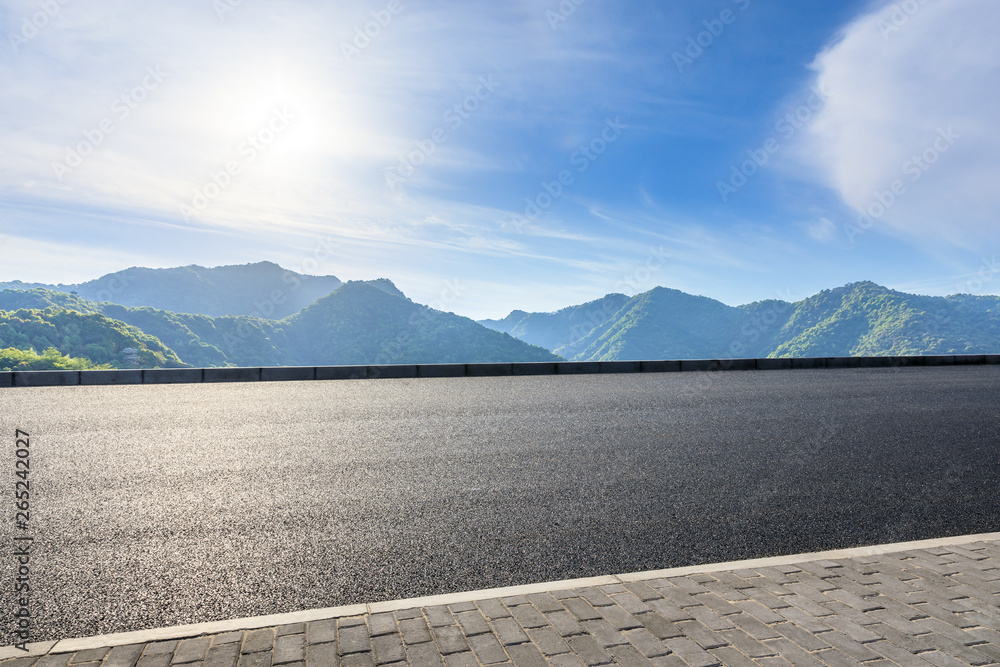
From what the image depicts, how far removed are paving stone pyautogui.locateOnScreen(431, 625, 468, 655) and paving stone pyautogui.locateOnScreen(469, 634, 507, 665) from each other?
44mm

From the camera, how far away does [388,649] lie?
262 cm

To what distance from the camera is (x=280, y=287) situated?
16950cm

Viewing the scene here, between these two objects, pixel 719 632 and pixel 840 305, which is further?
pixel 840 305

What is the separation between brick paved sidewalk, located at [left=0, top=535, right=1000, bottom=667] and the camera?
8.43ft

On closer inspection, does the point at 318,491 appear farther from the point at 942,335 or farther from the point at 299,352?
the point at 942,335

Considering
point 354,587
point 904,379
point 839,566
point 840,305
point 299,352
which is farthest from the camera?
point 840,305

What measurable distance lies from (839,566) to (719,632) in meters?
1.31

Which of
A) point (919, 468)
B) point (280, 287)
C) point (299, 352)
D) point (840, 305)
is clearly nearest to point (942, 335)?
point (840, 305)

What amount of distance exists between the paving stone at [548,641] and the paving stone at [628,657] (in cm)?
21

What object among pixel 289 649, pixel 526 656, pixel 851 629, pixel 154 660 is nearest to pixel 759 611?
pixel 851 629

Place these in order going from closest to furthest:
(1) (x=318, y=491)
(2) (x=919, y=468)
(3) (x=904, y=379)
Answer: (1) (x=318, y=491)
(2) (x=919, y=468)
(3) (x=904, y=379)

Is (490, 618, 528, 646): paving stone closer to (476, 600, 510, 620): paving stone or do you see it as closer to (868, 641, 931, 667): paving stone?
(476, 600, 510, 620): paving stone

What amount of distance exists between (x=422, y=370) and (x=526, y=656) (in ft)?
47.7

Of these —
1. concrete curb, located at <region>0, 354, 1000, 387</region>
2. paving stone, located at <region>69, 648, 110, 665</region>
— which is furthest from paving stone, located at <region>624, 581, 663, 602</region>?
concrete curb, located at <region>0, 354, 1000, 387</region>
